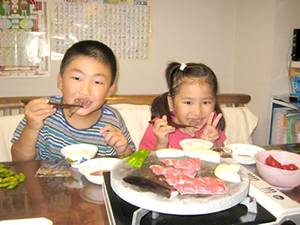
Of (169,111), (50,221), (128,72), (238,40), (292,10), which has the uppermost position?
(292,10)

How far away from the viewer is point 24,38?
2902 millimetres

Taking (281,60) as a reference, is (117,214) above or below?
below

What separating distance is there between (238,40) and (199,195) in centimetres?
293

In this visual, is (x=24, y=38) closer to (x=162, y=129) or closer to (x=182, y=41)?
(x=182, y=41)

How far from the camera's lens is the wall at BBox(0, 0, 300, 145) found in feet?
8.85

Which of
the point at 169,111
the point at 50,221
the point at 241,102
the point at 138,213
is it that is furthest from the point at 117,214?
the point at 241,102

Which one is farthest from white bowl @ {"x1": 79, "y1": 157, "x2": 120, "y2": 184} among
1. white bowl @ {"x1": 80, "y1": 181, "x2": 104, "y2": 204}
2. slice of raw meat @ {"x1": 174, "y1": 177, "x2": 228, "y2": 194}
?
slice of raw meat @ {"x1": 174, "y1": 177, "x2": 228, "y2": 194}

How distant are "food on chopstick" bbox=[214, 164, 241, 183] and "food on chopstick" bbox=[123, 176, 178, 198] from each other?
17 centimetres

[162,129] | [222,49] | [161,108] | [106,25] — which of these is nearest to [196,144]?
[162,129]

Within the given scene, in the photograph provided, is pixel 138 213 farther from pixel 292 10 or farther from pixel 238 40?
pixel 238 40

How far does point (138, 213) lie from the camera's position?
66 cm

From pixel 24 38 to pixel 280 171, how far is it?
2786 millimetres

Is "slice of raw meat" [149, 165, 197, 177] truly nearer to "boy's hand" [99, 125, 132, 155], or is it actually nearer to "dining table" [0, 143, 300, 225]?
"dining table" [0, 143, 300, 225]

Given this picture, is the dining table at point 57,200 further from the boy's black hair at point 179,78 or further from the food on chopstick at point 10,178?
the boy's black hair at point 179,78
